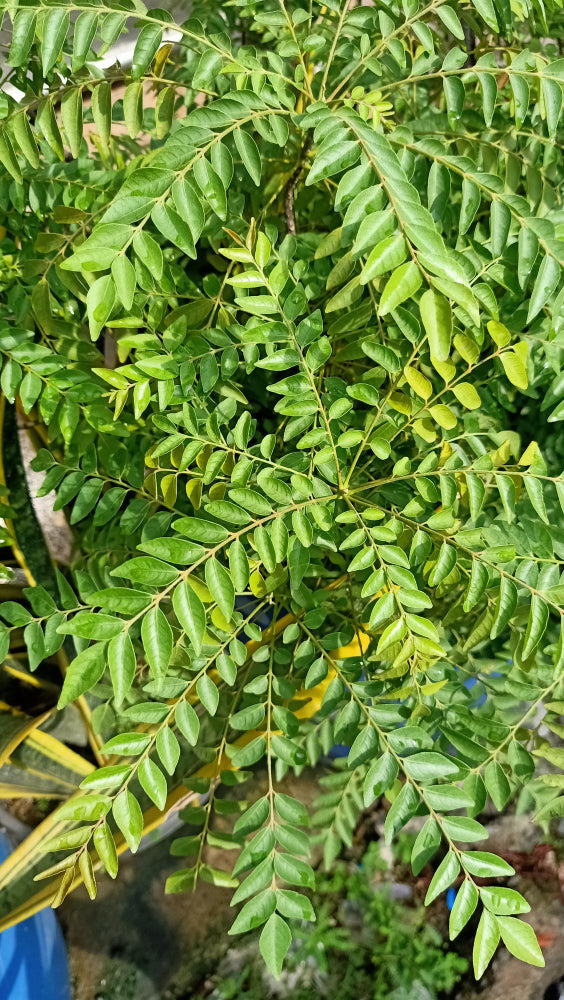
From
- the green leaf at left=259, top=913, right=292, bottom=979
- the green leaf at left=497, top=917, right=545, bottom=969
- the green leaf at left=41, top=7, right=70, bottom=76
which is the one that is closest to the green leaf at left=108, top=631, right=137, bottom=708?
the green leaf at left=259, top=913, right=292, bottom=979

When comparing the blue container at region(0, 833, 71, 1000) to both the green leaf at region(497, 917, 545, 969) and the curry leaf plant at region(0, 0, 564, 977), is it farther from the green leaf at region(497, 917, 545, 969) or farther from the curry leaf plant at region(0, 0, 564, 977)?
the green leaf at region(497, 917, 545, 969)

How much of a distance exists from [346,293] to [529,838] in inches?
58.4

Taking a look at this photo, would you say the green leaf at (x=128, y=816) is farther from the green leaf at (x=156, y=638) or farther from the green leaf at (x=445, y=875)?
the green leaf at (x=445, y=875)

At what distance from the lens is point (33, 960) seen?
1.12 m

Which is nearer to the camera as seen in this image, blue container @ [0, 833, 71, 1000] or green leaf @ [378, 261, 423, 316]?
green leaf @ [378, 261, 423, 316]

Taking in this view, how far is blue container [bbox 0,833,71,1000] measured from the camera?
103 centimetres

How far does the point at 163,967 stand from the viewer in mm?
1485

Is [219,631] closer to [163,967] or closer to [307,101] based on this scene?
[307,101]

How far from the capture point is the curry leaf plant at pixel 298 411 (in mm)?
491

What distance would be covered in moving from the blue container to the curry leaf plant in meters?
0.25

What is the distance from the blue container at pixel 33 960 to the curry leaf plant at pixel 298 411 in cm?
25

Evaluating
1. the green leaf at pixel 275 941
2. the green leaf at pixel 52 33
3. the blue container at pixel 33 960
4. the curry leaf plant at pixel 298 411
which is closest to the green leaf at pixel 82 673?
the curry leaf plant at pixel 298 411

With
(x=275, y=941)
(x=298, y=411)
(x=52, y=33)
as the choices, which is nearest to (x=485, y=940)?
(x=275, y=941)

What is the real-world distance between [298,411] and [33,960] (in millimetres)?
1097
